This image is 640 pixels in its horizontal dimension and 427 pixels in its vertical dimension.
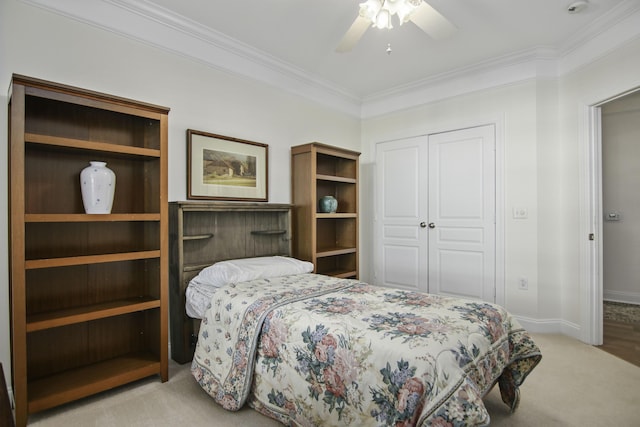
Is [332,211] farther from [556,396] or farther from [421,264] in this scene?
[556,396]

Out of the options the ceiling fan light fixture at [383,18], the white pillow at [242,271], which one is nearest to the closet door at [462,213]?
the white pillow at [242,271]

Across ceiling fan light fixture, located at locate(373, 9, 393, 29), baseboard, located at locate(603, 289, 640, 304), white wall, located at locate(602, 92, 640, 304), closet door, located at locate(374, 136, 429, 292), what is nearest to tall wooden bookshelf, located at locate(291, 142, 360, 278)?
closet door, located at locate(374, 136, 429, 292)

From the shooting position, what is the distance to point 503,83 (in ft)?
11.5

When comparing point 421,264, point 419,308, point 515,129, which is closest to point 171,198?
point 419,308

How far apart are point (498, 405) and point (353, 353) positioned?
114 centimetres

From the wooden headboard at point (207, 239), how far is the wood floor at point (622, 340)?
2869 mm

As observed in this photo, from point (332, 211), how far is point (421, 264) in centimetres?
127

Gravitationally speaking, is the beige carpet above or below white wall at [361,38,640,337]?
below

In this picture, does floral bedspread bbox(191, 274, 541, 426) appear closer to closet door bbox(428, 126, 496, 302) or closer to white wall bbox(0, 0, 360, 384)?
white wall bbox(0, 0, 360, 384)

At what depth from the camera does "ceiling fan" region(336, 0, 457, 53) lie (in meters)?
2.01

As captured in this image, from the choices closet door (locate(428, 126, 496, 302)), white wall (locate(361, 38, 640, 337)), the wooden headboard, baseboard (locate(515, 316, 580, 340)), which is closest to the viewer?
the wooden headboard

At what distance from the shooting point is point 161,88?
271 centimetres

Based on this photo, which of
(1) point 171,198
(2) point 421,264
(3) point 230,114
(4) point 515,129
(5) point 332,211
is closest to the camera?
(1) point 171,198

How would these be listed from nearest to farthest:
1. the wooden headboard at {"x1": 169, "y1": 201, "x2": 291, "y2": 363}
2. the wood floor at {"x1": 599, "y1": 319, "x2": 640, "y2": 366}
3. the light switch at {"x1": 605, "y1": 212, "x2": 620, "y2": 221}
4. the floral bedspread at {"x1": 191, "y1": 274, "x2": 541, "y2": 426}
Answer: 1. the floral bedspread at {"x1": 191, "y1": 274, "x2": 541, "y2": 426}
2. the wooden headboard at {"x1": 169, "y1": 201, "x2": 291, "y2": 363}
3. the wood floor at {"x1": 599, "y1": 319, "x2": 640, "y2": 366}
4. the light switch at {"x1": 605, "y1": 212, "x2": 620, "y2": 221}
